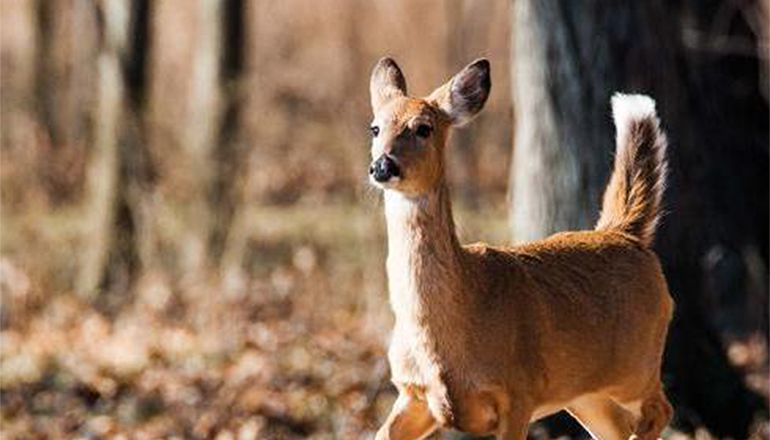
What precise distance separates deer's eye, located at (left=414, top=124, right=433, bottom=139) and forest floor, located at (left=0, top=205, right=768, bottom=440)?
118 inches

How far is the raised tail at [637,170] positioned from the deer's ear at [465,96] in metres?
1.07

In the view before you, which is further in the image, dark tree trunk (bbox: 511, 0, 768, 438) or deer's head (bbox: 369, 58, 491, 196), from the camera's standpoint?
dark tree trunk (bbox: 511, 0, 768, 438)

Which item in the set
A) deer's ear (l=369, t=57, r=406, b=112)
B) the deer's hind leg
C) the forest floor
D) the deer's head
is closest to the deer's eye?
the deer's head

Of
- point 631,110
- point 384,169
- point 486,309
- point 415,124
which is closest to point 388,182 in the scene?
point 384,169

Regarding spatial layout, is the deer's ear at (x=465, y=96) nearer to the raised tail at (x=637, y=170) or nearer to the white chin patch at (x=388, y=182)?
the white chin patch at (x=388, y=182)

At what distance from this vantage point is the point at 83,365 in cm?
1219

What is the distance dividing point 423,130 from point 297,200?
626 inches

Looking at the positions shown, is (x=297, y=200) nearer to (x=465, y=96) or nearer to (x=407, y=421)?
(x=465, y=96)

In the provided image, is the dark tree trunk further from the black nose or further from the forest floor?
the black nose

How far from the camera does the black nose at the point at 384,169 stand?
19.8 ft

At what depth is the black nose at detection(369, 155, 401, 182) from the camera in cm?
602

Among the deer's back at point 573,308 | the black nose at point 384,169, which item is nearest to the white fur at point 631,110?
the deer's back at point 573,308

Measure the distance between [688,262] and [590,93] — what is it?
103cm

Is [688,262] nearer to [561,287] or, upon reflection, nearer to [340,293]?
[561,287]
